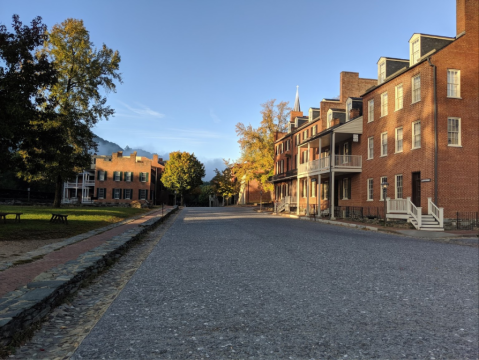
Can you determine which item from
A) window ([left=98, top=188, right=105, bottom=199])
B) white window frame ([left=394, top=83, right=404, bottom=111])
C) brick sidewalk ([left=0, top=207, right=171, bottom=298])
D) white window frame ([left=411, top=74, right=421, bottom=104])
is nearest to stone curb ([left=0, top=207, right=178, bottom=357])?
brick sidewalk ([left=0, top=207, right=171, bottom=298])

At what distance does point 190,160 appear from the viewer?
73375mm

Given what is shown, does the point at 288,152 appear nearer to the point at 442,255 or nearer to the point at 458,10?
the point at 458,10

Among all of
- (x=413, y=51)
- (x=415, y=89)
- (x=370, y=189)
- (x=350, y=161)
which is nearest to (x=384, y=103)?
(x=415, y=89)

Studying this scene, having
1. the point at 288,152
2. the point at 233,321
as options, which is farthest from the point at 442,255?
the point at 288,152

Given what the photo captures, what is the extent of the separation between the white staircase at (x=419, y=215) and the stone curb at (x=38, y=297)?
16482mm

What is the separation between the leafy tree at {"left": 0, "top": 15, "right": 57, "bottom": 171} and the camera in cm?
1256

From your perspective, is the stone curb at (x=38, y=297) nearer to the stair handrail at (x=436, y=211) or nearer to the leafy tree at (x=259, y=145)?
the stair handrail at (x=436, y=211)

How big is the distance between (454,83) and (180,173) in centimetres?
5466

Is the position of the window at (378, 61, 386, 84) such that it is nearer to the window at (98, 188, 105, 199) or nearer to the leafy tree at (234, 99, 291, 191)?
the leafy tree at (234, 99, 291, 191)

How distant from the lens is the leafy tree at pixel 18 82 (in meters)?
12.6

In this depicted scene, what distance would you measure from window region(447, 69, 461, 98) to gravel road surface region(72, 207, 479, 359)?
51.8 feet

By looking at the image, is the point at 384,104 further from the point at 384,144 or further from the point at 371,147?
the point at 371,147

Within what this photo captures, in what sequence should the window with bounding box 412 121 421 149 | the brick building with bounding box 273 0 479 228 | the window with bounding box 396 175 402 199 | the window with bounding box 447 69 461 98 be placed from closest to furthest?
1. the brick building with bounding box 273 0 479 228
2. the window with bounding box 447 69 461 98
3. the window with bounding box 412 121 421 149
4. the window with bounding box 396 175 402 199

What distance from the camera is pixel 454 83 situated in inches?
806
